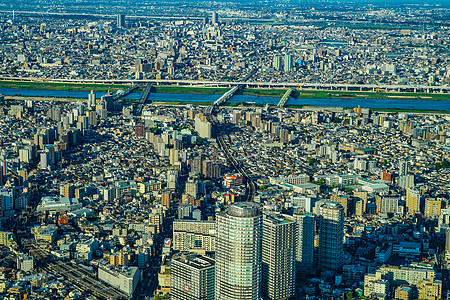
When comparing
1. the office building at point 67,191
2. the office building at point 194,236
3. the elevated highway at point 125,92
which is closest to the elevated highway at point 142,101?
the elevated highway at point 125,92

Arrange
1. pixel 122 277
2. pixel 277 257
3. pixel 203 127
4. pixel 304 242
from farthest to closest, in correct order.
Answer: pixel 203 127, pixel 304 242, pixel 122 277, pixel 277 257

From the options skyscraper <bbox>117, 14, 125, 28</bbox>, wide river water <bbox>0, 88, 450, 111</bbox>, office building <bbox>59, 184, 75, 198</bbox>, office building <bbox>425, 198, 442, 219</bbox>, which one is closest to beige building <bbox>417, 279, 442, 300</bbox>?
office building <bbox>425, 198, 442, 219</bbox>

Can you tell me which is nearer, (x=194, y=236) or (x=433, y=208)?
(x=194, y=236)

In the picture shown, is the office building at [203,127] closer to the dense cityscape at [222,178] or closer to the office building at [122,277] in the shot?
the dense cityscape at [222,178]

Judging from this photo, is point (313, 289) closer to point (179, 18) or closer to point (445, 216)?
point (445, 216)

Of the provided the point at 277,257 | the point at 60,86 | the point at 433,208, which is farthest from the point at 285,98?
the point at 277,257

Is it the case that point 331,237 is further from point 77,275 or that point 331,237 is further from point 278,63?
point 278,63
